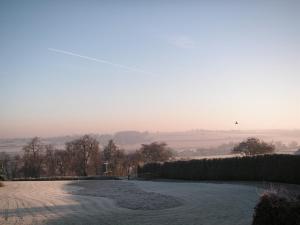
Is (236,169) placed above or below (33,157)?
below

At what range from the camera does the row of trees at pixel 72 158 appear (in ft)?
216

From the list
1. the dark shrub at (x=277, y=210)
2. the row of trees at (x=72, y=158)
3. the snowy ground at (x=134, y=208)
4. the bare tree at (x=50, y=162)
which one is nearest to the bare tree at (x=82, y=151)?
the row of trees at (x=72, y=158)

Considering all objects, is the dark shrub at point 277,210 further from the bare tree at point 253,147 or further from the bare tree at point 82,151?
the bare tree at point 82,151

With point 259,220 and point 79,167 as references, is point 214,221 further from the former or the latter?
point 79,167

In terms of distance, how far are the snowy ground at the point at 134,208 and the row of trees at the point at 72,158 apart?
42.7 meters

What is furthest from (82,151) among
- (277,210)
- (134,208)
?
(277,210)

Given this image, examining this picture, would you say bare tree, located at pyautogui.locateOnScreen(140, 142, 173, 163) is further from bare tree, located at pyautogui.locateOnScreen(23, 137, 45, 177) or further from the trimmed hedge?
the trimmed hedge

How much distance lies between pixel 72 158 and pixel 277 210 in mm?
61729

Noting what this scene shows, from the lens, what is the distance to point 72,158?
69.2 metres

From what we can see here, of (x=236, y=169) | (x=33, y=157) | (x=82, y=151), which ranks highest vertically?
(x=82, y=151)

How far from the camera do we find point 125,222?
14539 millimetres

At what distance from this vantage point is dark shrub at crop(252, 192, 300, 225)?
945cm

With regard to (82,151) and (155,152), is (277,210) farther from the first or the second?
(155,152)

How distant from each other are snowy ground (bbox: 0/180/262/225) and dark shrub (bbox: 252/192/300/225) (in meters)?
4.14
